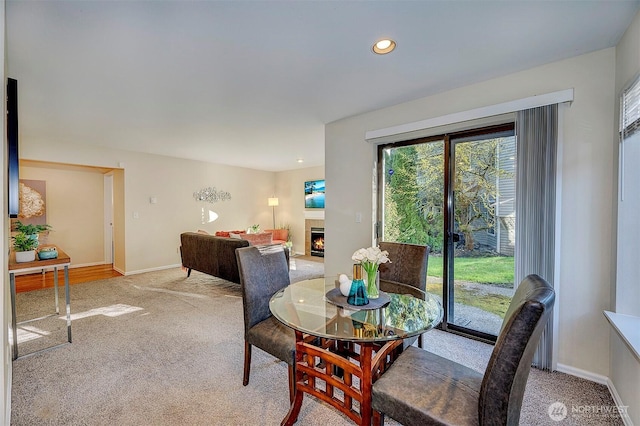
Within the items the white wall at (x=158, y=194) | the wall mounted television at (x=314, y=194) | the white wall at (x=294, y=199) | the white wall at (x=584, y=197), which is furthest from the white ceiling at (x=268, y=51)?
the white wall at (x=294, y=199)

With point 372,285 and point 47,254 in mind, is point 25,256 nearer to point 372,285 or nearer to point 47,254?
point 47,254

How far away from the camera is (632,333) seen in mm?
1469

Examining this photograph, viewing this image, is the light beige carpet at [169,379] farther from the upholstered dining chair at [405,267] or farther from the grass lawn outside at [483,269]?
the upholstered dining chair at [405,267]

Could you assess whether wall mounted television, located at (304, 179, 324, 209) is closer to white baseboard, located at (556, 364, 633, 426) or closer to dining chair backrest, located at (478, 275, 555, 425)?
white baseboard, located at (556, 364, 633, 426)

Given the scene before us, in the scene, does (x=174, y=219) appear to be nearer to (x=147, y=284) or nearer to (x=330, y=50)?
(x=147, y=284)

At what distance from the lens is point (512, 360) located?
994 mm

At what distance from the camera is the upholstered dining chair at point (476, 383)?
3.23 ft

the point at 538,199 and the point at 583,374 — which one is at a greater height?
the point at 538,199

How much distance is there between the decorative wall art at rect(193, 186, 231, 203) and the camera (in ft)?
20.4

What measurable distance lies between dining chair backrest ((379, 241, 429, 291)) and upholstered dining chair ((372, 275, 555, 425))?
0.86m

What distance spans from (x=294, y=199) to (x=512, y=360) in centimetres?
677

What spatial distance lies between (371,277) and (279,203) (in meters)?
6.35

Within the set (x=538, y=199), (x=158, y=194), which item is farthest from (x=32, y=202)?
(x=538, y=199)

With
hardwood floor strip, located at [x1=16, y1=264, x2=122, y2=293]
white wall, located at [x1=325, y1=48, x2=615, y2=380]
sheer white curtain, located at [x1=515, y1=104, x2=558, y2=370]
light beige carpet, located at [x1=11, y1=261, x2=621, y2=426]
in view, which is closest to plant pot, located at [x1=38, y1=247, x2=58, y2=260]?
light beige carpet, located at [x1=11, y1=261, x2=621, y2=426]
